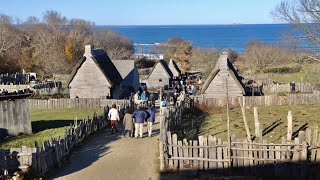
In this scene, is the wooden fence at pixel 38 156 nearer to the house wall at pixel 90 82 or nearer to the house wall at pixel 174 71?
the house wall at pixel 90 82

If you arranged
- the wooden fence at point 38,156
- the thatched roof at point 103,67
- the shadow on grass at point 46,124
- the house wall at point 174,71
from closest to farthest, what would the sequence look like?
the wooden fence at point 38,156 < the shadow on grass at point 46,124 < the thatched roof at point 103,67 < the house wall at point 174,71

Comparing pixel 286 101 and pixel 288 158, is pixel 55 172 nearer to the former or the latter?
pixel 288 158

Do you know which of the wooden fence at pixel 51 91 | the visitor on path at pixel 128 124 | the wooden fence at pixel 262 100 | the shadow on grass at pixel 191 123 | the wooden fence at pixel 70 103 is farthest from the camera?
the wooden fence at pixel 51 91

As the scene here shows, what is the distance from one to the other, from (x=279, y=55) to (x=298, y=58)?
38.5 meters

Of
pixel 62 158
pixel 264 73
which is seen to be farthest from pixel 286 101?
pixel 264 73

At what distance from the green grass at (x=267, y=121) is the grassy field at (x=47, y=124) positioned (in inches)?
357

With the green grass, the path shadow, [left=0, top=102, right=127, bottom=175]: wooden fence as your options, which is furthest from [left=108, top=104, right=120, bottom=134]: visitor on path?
the green grass

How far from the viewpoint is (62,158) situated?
1939 cm

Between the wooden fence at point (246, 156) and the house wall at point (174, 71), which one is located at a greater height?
the house wall at point (174, 71)

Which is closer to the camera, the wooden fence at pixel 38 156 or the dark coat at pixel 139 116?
the wooden fence at pixel 38 156

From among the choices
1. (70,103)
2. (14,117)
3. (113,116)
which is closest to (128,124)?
(113,116)

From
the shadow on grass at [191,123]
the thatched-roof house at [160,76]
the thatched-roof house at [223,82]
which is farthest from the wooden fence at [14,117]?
the thatched-roof house at [160,76]

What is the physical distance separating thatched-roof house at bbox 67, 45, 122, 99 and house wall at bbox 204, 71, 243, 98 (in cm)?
890

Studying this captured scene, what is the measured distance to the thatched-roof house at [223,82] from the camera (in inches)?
1426
